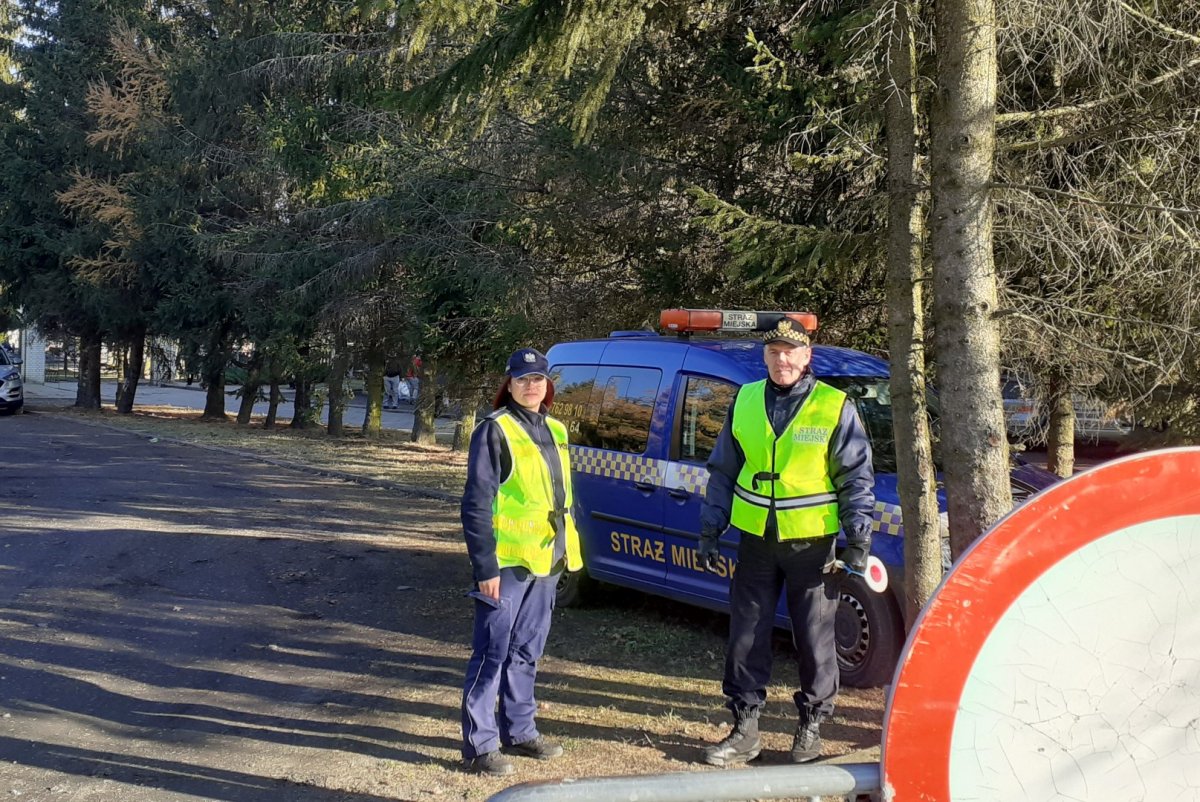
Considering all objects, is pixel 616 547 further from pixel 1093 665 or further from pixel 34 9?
pixel 34 9

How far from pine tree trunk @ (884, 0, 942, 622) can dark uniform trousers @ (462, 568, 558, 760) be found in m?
1.68

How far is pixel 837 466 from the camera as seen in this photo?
463cm

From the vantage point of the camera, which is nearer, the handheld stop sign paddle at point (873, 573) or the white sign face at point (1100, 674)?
the white sign face at point (1100, 674)

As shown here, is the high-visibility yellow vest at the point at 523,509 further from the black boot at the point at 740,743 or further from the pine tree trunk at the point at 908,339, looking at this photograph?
the pine tree trunk at the point at 908,339

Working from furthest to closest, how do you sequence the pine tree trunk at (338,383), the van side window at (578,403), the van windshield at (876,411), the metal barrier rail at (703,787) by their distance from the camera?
the pine tree trunk at (338,383)
the van side window at (578,403)
the van windshield at (876,411)
the metal barrier rail at (703,787)

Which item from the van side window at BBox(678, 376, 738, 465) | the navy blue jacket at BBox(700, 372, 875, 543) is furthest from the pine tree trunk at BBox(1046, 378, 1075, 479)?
the navy blue jacket at BBox(700, 372, 875, 543)

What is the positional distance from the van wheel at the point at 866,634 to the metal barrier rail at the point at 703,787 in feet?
12.3

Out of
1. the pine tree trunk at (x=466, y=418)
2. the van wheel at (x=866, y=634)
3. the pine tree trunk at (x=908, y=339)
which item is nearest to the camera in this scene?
the pine tree trunk at (x=908, y=339)

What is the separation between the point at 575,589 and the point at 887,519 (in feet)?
9.10

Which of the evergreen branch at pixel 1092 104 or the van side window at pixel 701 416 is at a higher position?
the evergreen branch at pixel 1092 104

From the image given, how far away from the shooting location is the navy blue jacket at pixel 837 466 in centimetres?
456

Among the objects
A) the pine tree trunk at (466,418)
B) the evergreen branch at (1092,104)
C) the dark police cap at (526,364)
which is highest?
the evergreen branch at (1092,104)

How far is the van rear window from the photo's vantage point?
738 cm

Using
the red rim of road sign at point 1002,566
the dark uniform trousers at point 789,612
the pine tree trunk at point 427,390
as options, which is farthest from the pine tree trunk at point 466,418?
the red rim of road sign at point 1002,566
